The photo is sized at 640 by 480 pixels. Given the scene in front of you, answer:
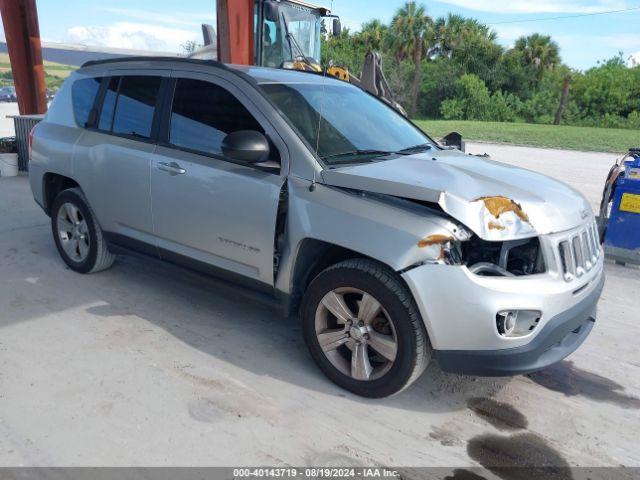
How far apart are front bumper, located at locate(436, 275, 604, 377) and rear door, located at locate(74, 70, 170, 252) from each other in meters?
2.50

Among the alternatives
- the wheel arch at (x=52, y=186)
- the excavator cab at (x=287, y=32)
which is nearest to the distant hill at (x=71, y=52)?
the excavator cab at (x=287, y=32)

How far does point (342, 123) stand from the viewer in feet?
12.6

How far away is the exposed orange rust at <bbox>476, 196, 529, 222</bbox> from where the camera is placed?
2.90 meters

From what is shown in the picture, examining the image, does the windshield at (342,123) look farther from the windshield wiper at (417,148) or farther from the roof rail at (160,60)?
the roof rail at (160,60)

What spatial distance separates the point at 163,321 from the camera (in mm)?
4156

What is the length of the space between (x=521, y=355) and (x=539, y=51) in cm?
4782

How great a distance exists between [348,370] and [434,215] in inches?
42.7

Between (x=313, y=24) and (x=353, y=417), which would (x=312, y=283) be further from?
(x=313, y=24)

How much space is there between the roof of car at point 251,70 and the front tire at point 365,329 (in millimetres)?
1552

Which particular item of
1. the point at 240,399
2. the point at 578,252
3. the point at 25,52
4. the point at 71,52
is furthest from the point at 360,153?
the point at 71,52

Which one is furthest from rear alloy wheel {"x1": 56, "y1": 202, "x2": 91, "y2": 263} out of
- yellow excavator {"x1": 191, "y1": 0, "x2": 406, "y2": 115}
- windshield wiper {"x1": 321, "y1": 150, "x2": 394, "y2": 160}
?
yellow excavator {"x1": 191, "y1": 0, "x2": 406, "y2": 115}

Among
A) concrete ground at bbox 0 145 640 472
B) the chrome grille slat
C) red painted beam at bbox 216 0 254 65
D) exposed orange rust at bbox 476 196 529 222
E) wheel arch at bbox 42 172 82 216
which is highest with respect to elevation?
red painted beam at bbox 216 0 254 65

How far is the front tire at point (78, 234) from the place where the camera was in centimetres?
480

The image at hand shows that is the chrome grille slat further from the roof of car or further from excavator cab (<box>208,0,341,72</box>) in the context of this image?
excavator cab (<box>208,0,341,72</box>)
